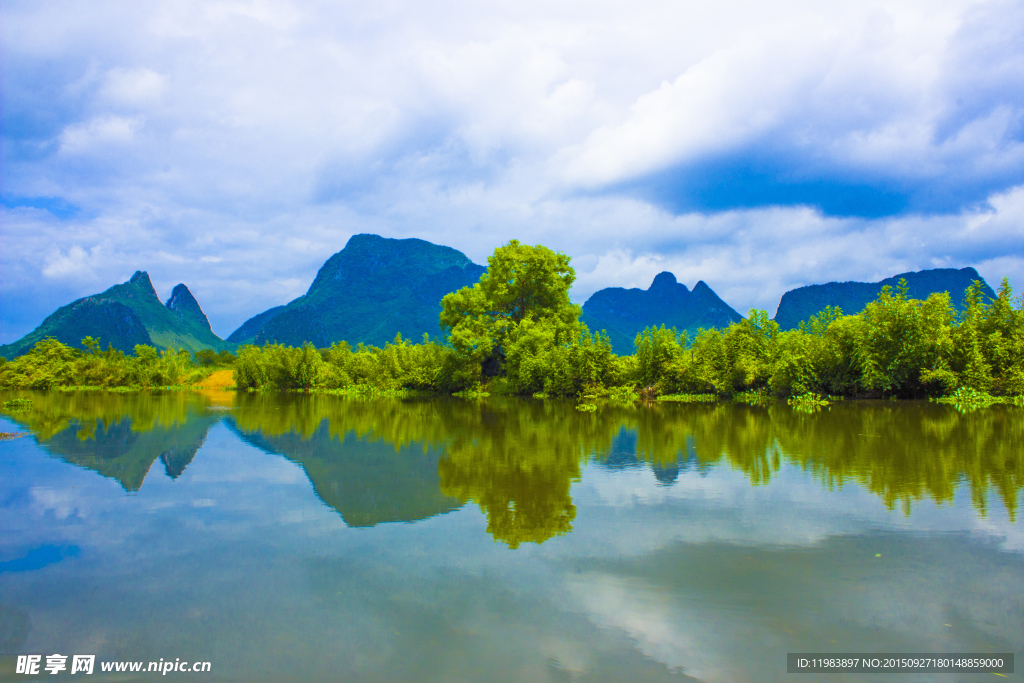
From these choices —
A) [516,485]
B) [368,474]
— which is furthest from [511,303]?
[516,485]

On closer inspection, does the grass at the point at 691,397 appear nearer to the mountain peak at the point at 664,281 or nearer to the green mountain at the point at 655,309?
the green mountain at the point at 655,309

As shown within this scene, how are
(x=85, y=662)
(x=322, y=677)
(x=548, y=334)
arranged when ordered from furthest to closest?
(x=548, y=334) → (x=85, y=662) → (x=322, y=677)

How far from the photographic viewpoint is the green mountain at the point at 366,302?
513ft

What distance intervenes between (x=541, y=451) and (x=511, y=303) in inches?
932

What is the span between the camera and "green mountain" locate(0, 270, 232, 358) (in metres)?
132

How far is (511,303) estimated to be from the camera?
34.9m

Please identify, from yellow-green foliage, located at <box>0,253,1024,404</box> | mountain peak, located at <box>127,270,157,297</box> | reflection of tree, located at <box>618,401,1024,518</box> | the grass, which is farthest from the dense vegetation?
mountain peak, located at <box>127,270,157,297</box>

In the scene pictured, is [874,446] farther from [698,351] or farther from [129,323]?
[129,323]

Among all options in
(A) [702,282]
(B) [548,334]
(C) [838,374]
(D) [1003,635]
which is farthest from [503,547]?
(A) [702,282]

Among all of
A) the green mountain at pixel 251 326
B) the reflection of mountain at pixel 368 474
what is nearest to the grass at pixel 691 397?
the reflection of mountain at pixel 368 474

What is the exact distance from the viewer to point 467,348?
32875 millimetres

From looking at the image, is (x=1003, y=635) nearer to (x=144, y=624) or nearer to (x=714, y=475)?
(x=714, y=475)

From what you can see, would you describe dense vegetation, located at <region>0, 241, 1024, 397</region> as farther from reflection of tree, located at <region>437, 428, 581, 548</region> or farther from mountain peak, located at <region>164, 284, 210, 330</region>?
mountain peak, located at <region>164, 284, 210, 330</region>

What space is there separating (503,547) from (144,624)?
3101 millimetres
